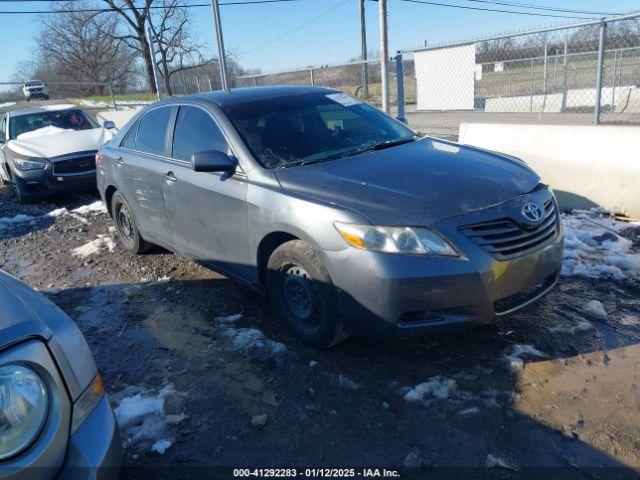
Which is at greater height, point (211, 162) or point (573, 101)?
point (211, 162)

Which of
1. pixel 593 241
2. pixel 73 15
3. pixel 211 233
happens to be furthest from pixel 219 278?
pixel 73 15

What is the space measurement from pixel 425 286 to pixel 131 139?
371 centimetres

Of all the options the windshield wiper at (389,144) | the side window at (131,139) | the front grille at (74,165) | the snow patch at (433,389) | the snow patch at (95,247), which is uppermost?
the side window at (131,139)

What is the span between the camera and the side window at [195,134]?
155 inches

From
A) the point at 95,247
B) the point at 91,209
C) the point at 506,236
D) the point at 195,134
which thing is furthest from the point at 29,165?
the point at 506,236

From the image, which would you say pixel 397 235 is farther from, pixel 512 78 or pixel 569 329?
pixel 512 78

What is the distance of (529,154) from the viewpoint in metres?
6.20

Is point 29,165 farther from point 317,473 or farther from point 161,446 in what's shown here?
point 317,473

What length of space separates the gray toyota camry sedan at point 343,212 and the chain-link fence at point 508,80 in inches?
236

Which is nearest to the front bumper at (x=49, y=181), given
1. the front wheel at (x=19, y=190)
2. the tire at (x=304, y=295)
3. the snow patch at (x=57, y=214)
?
the front wheel at (x=19, y=190)

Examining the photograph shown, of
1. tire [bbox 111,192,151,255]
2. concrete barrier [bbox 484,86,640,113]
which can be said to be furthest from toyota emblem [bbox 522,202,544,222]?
concrete barrier [bbox 484,86,640,113]

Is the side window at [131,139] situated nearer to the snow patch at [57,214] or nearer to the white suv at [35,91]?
the snow patch at [57,214]

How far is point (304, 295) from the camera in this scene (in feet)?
11.1

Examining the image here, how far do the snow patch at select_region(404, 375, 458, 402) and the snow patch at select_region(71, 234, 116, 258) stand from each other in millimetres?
4448
